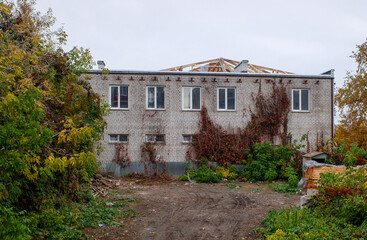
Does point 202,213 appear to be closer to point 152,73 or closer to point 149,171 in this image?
point 149,171

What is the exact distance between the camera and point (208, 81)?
717 inches

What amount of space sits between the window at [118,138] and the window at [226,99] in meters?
6.12

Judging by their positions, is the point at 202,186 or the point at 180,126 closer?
the point at 202,186

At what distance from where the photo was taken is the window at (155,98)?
18.0 m

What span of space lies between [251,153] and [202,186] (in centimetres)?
426

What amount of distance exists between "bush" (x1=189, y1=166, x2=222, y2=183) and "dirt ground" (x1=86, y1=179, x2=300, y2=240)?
686 mm

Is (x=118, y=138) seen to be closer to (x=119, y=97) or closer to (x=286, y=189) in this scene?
(x=119, y=97)

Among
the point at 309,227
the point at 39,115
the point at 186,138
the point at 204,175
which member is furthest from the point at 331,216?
the point at 186,138

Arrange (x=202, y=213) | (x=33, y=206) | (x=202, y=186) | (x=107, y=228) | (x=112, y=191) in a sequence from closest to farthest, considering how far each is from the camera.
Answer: (x=33, y=206), (x=107, y=228), (x=202, y=213), (x=112, y=191), (x=202, y=186)

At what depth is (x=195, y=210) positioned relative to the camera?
9984 mm

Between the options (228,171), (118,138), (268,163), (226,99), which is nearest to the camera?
(268,163)

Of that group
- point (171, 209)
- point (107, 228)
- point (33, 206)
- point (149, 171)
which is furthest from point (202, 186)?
point (33, 206)

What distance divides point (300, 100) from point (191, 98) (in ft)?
22.7

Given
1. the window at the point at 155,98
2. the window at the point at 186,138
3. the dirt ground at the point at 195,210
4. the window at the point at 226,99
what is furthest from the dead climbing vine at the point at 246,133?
the window at the point at 155,98
